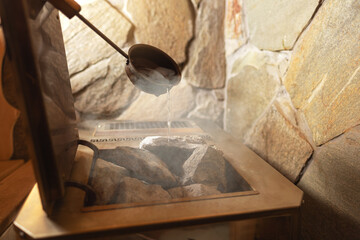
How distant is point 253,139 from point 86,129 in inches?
41.4

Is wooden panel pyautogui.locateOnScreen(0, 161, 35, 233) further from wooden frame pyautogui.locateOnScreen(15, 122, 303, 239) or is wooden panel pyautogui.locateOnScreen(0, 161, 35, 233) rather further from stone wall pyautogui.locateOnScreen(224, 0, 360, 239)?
stone wall pyautogui.locateOnScreen(224, 0, 360, 239)

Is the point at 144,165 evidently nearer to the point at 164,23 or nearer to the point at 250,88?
the point at 250,88

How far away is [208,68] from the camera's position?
1.77 m

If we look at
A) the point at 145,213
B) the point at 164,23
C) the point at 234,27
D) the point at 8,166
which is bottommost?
the point at 8,166

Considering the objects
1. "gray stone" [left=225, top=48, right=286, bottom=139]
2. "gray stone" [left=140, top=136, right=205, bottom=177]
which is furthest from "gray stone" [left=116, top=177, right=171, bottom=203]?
"gray stone" [left=225, top=48, right=286, bottom=139]

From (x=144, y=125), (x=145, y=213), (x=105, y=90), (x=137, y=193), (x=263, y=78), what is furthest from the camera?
(x=105, y=90)

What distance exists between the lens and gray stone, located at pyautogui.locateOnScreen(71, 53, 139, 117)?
166 centimetres

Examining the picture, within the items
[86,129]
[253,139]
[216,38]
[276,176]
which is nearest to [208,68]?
[216,38]

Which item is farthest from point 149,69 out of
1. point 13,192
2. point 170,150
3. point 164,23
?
point 13,192

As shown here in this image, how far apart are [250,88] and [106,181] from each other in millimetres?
988

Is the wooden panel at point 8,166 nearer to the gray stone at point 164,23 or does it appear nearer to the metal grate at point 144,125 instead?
the metal grate at point 144,125

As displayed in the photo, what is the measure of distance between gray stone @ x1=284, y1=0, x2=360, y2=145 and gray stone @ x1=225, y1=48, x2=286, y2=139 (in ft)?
0.55

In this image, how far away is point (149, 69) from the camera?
3.53 feet

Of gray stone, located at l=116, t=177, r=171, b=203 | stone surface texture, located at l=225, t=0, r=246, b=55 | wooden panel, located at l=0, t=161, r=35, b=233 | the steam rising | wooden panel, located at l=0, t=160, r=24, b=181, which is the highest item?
stone surface texture, located at l=225, t=0, r=246, b=55
